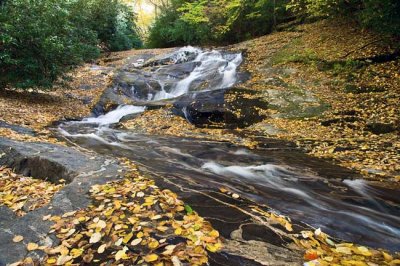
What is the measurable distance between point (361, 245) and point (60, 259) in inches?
121

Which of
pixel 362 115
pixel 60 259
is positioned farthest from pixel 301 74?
pixel 60 259

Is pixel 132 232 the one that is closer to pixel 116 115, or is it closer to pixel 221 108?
pixel 221 108

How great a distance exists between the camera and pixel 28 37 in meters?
10.3

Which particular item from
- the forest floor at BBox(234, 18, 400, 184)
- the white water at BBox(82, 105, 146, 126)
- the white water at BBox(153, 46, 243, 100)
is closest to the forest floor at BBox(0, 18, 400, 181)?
the forest floor at BBox(234, 18, 400, 184)

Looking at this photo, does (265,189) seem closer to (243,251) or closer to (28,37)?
(243,251)

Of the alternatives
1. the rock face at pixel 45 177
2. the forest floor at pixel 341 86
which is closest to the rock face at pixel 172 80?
the forest floor at pixel 341 86

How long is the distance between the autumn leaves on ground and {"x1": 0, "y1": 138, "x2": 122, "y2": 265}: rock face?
118 mm

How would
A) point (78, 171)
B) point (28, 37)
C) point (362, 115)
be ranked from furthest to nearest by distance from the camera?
point (28, 37)
point (362, 115)
point (78, 171)

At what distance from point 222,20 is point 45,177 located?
17.6 meters

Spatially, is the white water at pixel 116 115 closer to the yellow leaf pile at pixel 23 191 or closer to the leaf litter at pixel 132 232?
the yellow leaf pile at pixel 23 191

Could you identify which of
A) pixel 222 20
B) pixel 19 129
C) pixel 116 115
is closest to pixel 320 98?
pixel 116 115

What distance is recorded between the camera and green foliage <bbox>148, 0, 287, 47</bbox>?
18.8m

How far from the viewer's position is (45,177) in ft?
17.2

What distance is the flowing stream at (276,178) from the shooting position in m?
3.98
